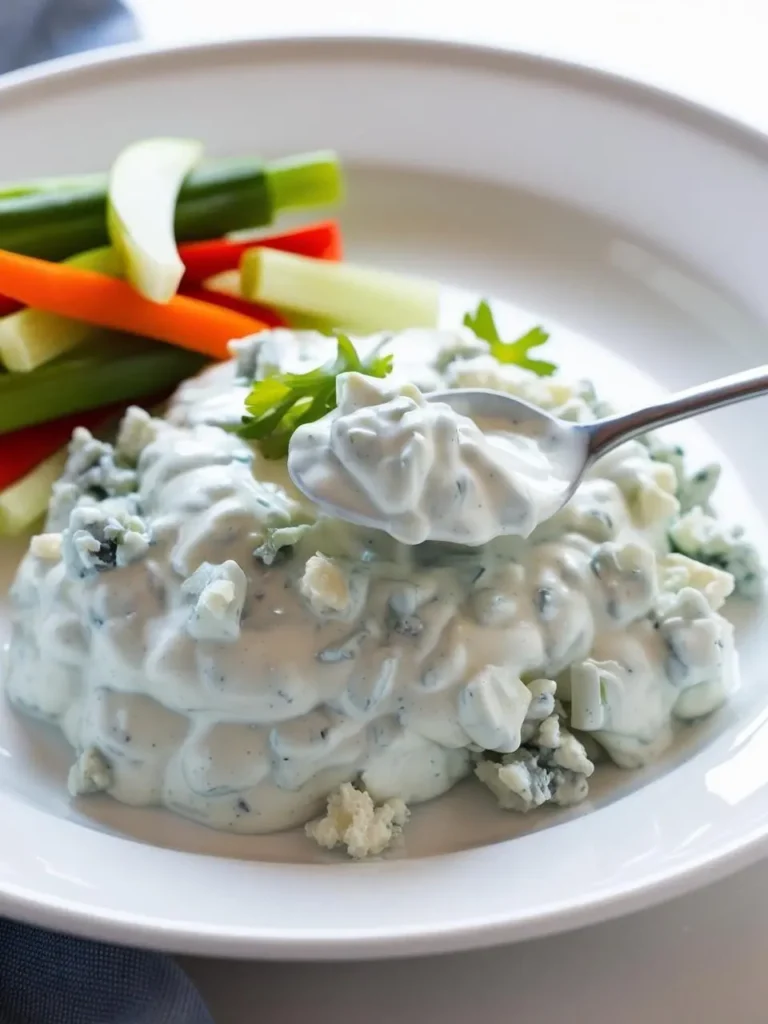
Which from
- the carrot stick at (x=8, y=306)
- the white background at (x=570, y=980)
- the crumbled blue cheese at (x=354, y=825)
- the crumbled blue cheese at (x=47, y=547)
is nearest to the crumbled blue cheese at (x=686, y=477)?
the white background at (x=570, y=980)

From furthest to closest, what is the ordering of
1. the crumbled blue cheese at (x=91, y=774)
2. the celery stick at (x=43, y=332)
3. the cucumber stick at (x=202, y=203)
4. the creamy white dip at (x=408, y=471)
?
1. the cucumber stick at (x=202, y=203)
2. the celery stick at (x=43, y=332)
3. the crumbled blue cheese at (x=91, y=774)
4. the creamy white dip at (x=408, y=471)

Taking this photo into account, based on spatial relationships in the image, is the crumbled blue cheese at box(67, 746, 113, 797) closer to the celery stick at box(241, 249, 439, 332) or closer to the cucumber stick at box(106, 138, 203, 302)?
the cucumber stick at box(106, 138, 203, 302)

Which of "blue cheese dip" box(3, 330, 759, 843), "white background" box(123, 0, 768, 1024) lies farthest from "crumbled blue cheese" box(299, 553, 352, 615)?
"white background" box(123, 0, 768, 1024)

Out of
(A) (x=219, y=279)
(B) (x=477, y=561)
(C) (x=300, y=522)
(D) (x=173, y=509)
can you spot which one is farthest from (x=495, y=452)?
(A) (x=219, y=279)

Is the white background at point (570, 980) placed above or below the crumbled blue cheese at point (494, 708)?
below

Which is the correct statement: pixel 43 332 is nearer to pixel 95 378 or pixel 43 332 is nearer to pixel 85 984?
pixel 95 378

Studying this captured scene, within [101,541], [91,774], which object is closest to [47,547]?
[101,541]

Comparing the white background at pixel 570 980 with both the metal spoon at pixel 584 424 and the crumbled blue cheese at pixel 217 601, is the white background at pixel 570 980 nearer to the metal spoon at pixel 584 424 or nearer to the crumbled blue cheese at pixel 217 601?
the crumbled blue cheese at pixel 217 601

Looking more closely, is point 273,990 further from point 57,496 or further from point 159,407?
point 159,407
